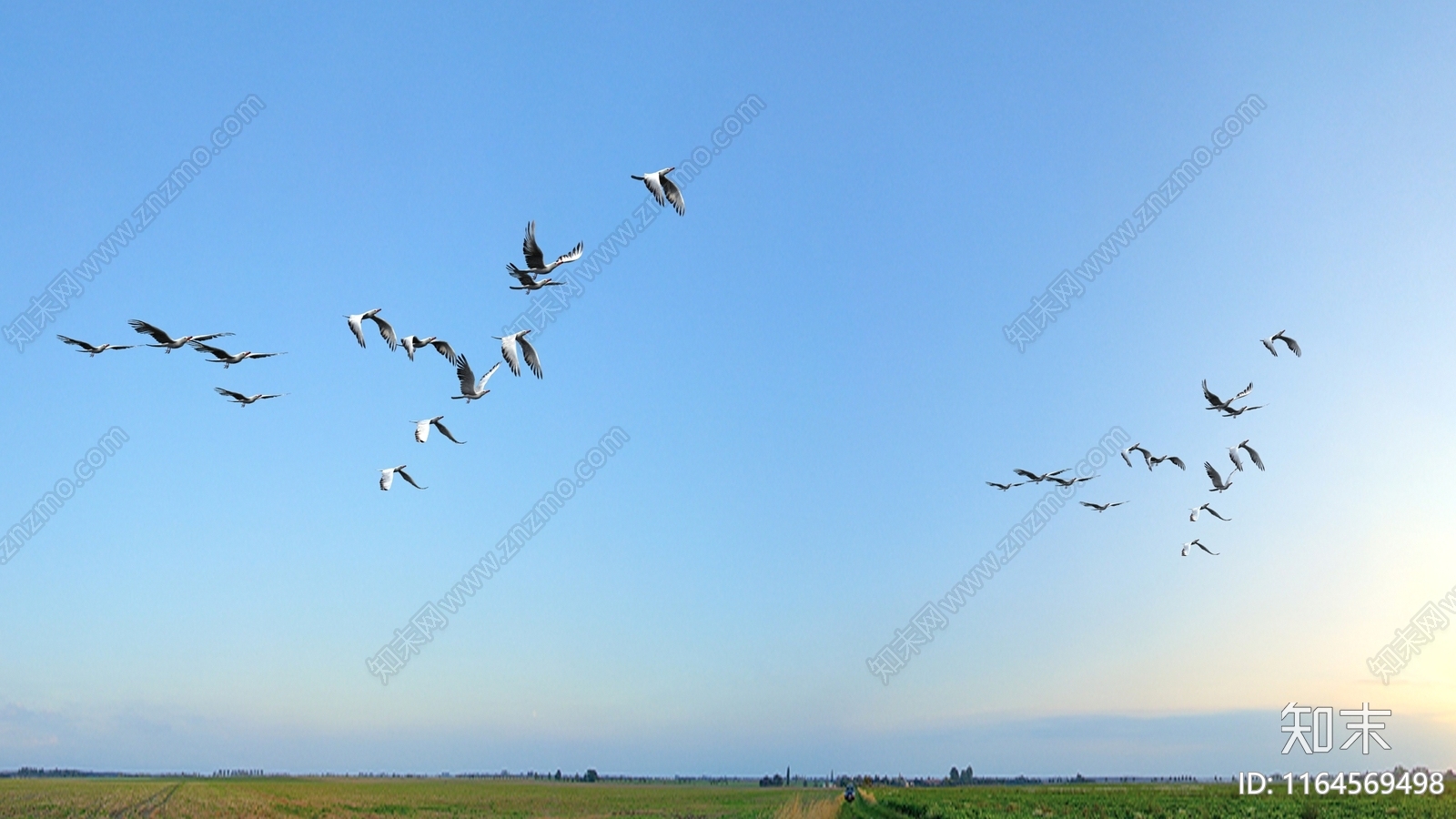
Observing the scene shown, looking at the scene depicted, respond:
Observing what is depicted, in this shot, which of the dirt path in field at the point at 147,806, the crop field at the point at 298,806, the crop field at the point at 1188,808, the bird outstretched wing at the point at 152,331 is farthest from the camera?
the dirt path in field at the point at 147,806

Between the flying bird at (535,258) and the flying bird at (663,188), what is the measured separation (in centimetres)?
147

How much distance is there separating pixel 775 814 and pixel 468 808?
879 inches

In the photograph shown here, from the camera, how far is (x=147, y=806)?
5600 cm

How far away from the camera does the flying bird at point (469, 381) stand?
18781mm

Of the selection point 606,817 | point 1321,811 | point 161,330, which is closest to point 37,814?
point 606,817

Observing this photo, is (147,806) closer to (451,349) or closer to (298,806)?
(298,806)

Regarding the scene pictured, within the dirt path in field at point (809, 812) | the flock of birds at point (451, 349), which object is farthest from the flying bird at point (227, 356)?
the dirt path in field at point (809, 812)

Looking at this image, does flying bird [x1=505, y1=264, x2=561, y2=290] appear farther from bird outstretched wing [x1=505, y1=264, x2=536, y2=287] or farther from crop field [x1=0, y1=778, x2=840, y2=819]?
crop field [x1=0, y1=778, x2=840, y2=819]

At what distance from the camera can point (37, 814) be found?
47.5 metres

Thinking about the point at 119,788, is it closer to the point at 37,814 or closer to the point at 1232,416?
the point at 37,814

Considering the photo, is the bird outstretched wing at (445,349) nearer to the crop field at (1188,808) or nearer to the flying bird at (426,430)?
the flying bird at (426,430)

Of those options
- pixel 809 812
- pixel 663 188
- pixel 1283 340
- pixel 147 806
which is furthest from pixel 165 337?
pixel 147 806

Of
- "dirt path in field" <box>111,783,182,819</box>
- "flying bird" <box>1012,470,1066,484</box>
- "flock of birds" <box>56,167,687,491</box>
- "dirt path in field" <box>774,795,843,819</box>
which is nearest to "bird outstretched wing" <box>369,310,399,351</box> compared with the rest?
"flock of birds" <box>56,167,687,491</box>

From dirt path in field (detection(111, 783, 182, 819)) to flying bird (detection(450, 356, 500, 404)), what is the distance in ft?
136
